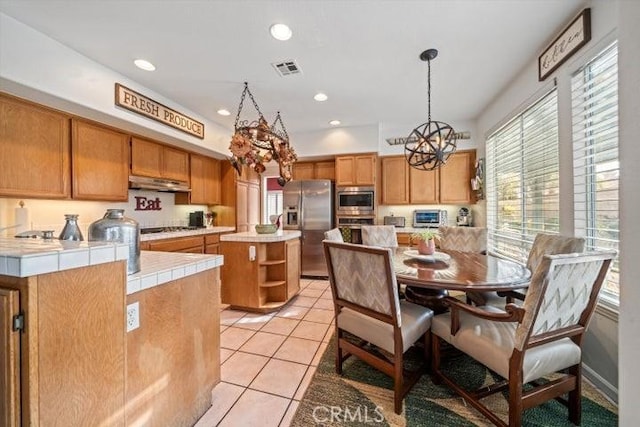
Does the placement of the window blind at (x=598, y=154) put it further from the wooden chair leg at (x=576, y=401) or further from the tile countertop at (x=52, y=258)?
the tile countertop at (x=52, y=258)

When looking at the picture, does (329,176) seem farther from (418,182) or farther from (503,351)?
(503,351)

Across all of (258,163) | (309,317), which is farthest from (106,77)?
(309,317)

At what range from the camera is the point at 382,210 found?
4891 mm

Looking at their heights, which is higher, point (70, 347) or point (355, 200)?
point (355, 200)

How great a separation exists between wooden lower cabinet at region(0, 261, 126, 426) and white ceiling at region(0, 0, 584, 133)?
1.99m

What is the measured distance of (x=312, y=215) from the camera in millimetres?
4605

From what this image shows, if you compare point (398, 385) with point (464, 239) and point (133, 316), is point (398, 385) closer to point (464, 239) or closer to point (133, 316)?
point (133, 316)

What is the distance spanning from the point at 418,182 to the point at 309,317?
3.01 m

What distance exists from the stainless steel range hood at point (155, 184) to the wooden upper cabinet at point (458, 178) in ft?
14.1

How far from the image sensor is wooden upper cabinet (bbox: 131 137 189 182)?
3400 mm

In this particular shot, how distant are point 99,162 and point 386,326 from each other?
11.6 ft

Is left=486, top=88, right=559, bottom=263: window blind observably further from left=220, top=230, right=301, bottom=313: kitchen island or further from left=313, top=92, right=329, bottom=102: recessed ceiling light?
left=220, top=230, right=301, bottom=313: kitchen island

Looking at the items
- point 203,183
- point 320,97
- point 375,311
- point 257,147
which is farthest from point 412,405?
point 203,183

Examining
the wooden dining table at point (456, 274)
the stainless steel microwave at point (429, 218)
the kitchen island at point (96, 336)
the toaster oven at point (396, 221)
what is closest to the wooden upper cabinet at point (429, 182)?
the stainless steel microwave at point (429, 218)
